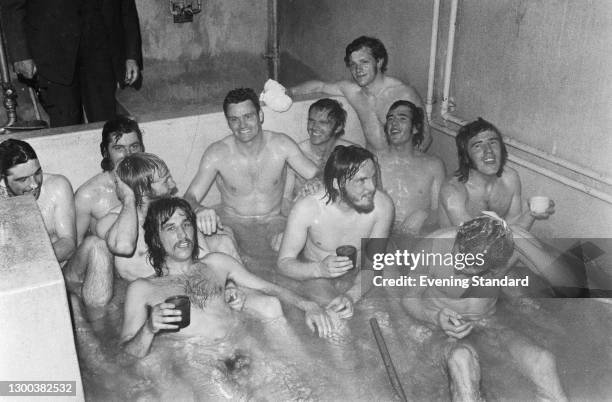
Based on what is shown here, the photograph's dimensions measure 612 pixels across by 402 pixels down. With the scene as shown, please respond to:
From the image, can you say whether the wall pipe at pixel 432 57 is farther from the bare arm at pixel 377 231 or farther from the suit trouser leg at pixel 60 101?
the suit trouser leg at pixel 60 101

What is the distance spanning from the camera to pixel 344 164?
4098 millimetres

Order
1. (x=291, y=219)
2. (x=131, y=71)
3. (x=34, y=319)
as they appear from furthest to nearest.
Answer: (x=131, y=71) → (x=291, y=219) → (x=34, y=319)

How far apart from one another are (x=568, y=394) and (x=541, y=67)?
Answer: 2359 mm

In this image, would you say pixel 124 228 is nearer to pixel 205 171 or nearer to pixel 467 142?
pixel 205 171

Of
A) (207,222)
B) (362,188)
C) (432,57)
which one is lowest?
(207,222)

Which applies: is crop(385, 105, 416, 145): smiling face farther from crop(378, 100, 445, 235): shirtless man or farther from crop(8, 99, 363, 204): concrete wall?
crop(8, 99, 363, 204): concrete wall

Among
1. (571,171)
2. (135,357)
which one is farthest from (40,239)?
(571,171)

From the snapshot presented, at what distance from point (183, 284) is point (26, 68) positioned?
8.43 feet

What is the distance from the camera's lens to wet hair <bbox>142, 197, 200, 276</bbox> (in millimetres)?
3676

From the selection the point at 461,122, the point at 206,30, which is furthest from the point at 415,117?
the point at 206,30

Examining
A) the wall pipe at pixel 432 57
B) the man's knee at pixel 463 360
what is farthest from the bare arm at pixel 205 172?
the man's knee at pixel 463 360

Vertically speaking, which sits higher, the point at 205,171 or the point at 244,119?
the point at 244,119

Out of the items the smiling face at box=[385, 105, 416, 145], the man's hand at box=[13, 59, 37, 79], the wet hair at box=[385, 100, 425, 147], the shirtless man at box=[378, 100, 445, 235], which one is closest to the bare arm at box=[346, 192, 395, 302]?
the shirtless man at box=[378, 100, 445, 235]

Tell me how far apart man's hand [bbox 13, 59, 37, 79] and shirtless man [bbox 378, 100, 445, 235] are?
9.43ft
